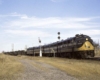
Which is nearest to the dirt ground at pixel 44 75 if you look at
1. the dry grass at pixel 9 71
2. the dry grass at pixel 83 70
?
the dry grass at pixel 9 71

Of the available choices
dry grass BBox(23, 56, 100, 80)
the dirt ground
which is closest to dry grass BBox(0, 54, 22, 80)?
the dirt ground

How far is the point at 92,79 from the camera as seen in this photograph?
1370 centimetres

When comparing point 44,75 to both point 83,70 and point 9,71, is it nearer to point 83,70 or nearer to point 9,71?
point 83,70

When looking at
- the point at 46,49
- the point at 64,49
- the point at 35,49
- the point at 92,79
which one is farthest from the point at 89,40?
the point at 35,49

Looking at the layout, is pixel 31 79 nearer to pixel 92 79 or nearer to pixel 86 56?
pixel 92 79

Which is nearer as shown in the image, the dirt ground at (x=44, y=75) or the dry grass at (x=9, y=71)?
the dirt ground at (x=44, y=75)

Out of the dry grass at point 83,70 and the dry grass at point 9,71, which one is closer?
the dry grass at point 83,70

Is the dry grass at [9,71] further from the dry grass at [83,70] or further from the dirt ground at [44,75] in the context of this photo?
the dry grass at [83,70]

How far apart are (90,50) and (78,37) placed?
3070 millimetres

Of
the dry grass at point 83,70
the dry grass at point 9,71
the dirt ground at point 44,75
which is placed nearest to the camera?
the dirt ground at point 44,75

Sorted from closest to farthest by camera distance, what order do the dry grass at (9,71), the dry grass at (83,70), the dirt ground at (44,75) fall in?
the dirt ground at (44,75) → the dry grass at (83,70) → the dry grass at (9,71)

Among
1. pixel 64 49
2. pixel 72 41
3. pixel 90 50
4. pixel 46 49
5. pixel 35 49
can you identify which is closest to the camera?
pixel 90 50

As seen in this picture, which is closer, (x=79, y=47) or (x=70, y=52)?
(x=79, y=47)

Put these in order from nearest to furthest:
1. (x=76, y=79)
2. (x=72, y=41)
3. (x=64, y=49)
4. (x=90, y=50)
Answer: (x=76, y=79) → (x=90, y=50) → (x=72, y=41) → (x=64, y=49)
